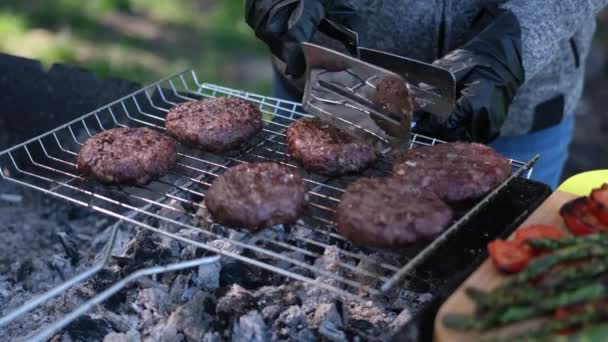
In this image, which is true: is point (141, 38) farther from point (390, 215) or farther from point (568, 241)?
point (568, 241)

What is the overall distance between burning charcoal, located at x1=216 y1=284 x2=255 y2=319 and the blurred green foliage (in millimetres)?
4276

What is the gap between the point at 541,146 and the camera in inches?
155

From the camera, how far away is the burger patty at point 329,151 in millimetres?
2889

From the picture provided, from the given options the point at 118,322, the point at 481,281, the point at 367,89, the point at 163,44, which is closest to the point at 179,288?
the point at 118,322

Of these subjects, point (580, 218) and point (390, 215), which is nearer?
point (580, 218)

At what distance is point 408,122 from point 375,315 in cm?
81

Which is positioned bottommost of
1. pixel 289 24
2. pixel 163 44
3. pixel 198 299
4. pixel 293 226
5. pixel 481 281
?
pixel 163 44

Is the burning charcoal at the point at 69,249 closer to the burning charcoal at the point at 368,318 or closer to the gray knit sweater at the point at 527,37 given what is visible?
the burning charcoal at the point at 368,318

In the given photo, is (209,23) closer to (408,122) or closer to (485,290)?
(408,122)

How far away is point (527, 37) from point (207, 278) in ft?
6.14

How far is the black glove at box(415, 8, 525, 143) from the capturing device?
293 centimetres

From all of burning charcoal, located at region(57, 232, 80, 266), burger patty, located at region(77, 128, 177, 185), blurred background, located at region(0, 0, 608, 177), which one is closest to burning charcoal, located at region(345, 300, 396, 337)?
burger patty, located at region(77, 128, 177, 185)

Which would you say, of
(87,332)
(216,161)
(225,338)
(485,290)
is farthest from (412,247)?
(87,332)

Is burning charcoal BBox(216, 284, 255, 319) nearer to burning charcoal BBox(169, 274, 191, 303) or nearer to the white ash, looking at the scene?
the white ash
